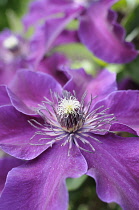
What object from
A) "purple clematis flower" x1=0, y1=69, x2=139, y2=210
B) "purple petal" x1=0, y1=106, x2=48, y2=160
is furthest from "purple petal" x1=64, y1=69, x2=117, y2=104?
"purple petal" x1=0, y1=106, x2=48, y2=160

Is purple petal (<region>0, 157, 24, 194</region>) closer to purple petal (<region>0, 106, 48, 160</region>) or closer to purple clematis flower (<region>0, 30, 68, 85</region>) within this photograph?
purple petal (<region>0, 106, 48, 160</region>)

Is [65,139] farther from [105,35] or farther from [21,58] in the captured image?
[21,58]

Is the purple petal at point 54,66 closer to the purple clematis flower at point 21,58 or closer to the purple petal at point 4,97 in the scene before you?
the purple clematis flower at point 21,58

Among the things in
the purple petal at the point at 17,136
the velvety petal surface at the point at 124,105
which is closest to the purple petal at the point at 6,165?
the purple petal at the point at 17,136

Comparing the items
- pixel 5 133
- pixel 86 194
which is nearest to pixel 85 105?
pixel 5 133

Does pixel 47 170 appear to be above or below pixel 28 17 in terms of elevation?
below

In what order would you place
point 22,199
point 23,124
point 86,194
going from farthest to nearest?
point 86,194
point 23,124
point 22,199

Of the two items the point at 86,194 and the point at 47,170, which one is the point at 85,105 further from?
the point at 86,194
